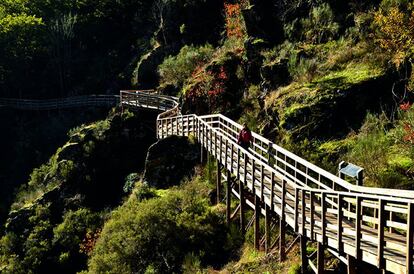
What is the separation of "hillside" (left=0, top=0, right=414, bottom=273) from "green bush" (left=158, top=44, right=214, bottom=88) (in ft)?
0.51

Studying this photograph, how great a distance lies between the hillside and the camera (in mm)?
16844

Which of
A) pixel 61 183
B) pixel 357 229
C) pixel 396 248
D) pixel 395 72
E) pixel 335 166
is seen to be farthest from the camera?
pixel 61 183

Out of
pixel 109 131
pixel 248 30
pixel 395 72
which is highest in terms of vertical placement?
pixel 248 30

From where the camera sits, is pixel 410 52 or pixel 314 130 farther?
pixel 314 130

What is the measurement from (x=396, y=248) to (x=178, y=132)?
18920 mm

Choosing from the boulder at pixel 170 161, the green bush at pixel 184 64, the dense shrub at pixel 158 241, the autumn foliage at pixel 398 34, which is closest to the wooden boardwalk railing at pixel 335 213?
the dense shrub at pixel 158 241

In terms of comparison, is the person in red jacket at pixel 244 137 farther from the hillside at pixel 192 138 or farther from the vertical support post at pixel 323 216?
the vertical support post at pixel 323 216

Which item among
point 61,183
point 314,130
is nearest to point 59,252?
point 61,183

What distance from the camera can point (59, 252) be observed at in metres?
25.7

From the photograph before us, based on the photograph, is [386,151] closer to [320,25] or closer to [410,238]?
[410,238]

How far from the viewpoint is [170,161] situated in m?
24.5

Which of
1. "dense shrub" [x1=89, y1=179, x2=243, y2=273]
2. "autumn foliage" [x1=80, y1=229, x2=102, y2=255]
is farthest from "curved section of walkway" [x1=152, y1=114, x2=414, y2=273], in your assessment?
"autumn foliage" [x1=80, y1=229, x2=102, y2=255]

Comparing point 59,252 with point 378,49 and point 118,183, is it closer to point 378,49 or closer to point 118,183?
point 118,183

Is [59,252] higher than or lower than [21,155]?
lower
